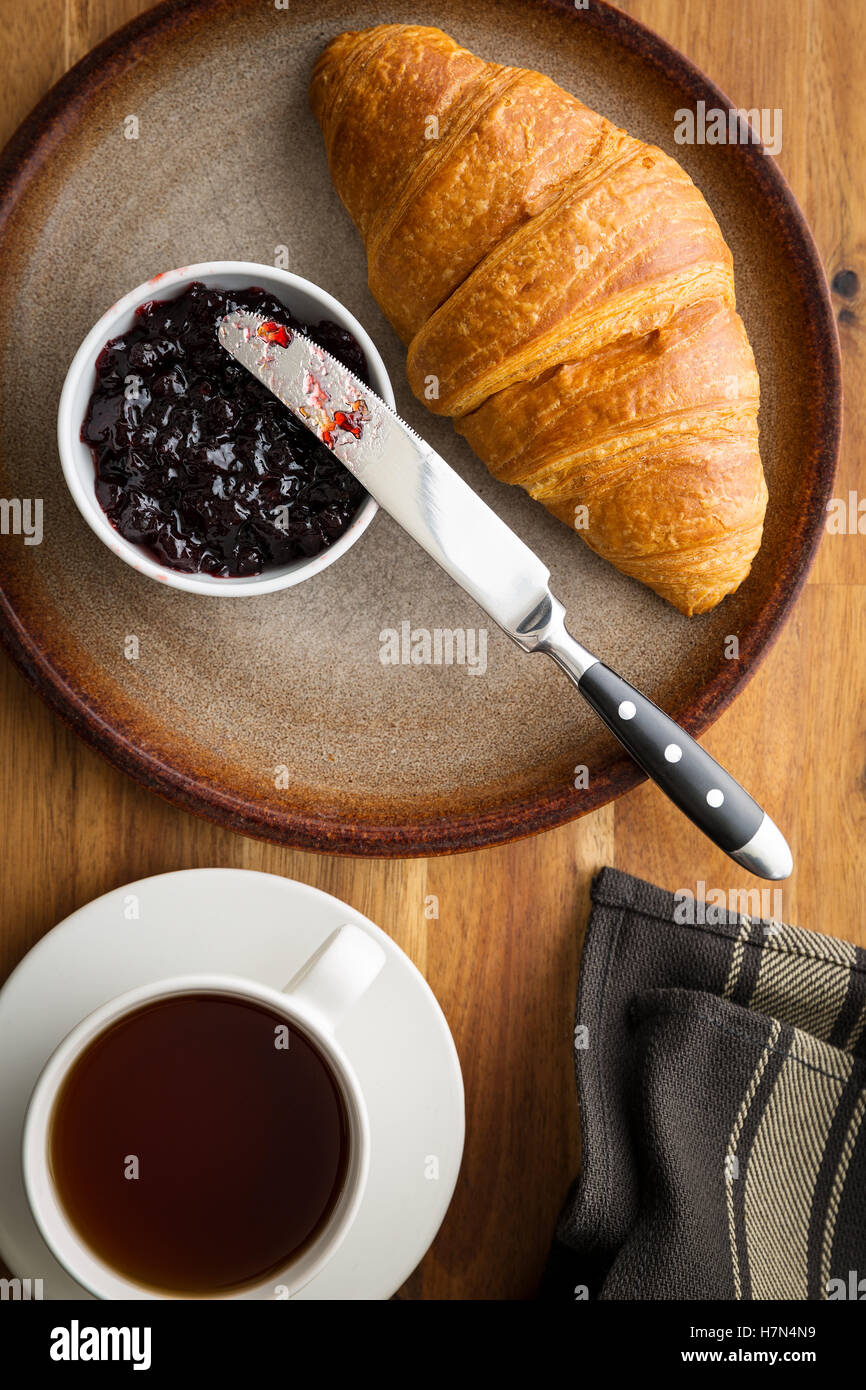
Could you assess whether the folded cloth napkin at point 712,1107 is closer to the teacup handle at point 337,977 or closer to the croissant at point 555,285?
the teacup handle at point 337,977

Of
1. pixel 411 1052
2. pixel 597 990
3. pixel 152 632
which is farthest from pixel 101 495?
pixel 597 990

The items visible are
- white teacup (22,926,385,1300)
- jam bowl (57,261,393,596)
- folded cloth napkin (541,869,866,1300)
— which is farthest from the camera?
folded cloth napkin (541,869,866,1300)

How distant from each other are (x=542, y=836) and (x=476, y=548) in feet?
1.44

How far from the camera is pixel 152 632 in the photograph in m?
1.44

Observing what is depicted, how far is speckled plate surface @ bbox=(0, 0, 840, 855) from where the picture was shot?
140 cm

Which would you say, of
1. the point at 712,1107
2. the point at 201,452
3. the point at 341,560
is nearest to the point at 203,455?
the point at 201,452

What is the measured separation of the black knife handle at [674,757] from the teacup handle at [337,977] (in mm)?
418

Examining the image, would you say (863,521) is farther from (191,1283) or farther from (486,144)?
(191,1283)

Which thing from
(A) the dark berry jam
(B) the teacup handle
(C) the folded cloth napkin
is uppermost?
(A) the dark berry jam

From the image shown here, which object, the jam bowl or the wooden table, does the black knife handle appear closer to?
the wooden table

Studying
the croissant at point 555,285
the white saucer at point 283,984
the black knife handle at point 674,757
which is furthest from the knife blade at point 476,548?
the white saucer at point 283,984

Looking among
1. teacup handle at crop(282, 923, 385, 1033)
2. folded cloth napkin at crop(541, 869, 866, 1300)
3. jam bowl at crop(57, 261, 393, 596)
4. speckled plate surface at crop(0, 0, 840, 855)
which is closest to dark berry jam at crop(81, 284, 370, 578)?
jam bowl at crop(57, 261, 393, 596)

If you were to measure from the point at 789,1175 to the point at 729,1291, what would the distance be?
17 centimetres

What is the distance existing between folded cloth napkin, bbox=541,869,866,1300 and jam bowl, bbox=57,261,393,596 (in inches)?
25.4
